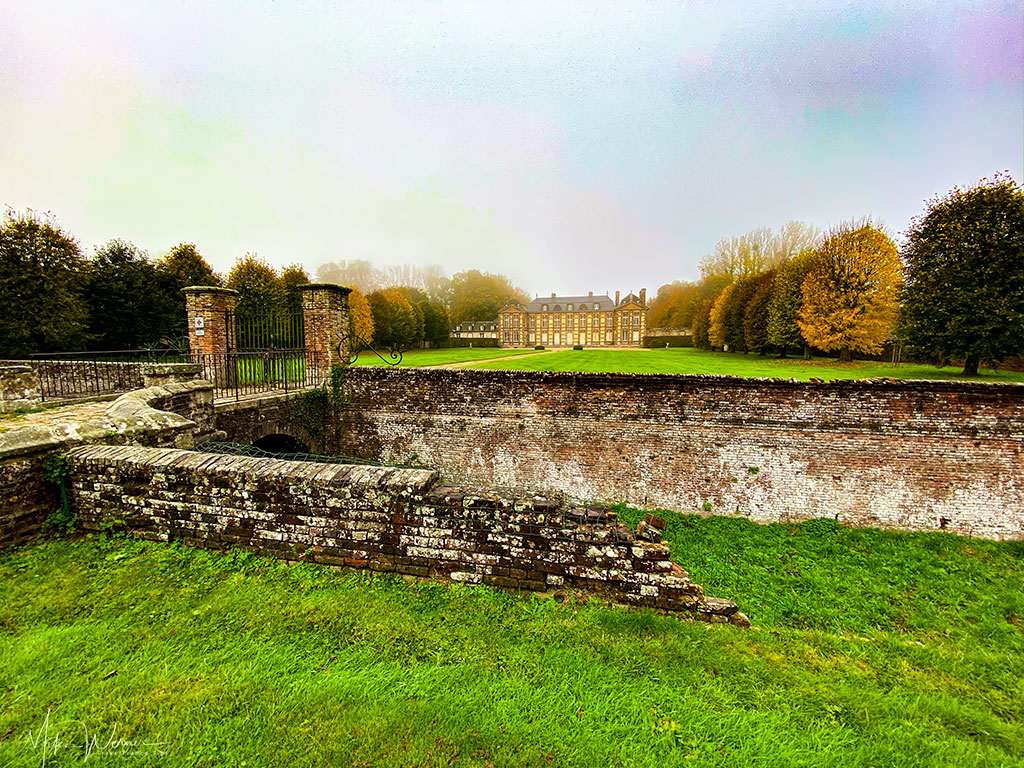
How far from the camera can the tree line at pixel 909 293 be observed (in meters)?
16.5

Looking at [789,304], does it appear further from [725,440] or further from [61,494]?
[61,494]

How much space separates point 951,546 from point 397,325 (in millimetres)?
47256

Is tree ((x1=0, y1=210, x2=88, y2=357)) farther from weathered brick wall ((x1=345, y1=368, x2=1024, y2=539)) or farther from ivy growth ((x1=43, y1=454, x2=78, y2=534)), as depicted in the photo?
ivy growth ((x1=43, y1=454, x2=78, y2=534))

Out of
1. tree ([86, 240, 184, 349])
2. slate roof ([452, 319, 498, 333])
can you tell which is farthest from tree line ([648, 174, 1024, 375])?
slate roof ([452, 319, 498, 333])

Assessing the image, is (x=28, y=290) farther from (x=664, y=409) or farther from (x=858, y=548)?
(x=858, y=548)

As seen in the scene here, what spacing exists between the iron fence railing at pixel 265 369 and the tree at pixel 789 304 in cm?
3290

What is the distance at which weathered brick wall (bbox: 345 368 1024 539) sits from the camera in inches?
333

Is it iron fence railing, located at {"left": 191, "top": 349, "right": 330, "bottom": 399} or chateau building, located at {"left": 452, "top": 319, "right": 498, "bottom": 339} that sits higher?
chateau building, located at {"left": 452, "top": 319, "right": 498, "bottom": 339}

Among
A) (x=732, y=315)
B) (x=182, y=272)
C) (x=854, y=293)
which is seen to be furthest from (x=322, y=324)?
(x=732, y=315)

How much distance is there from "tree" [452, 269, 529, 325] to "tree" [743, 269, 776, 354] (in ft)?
174

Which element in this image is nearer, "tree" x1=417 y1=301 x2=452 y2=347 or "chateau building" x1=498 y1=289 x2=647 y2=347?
"tree" x1=417 y1=301 x2=452 y2=347

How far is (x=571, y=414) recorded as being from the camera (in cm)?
971

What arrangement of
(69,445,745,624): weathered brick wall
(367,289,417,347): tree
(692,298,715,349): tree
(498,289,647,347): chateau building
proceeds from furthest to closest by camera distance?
(498,289,647,347): chateau building
(692,298,715,349): tree
(367,289,417,347): tree
(69,445,745,624): weathered brick wall

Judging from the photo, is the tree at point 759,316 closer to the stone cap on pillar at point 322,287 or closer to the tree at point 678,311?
the tree at point 678,311
